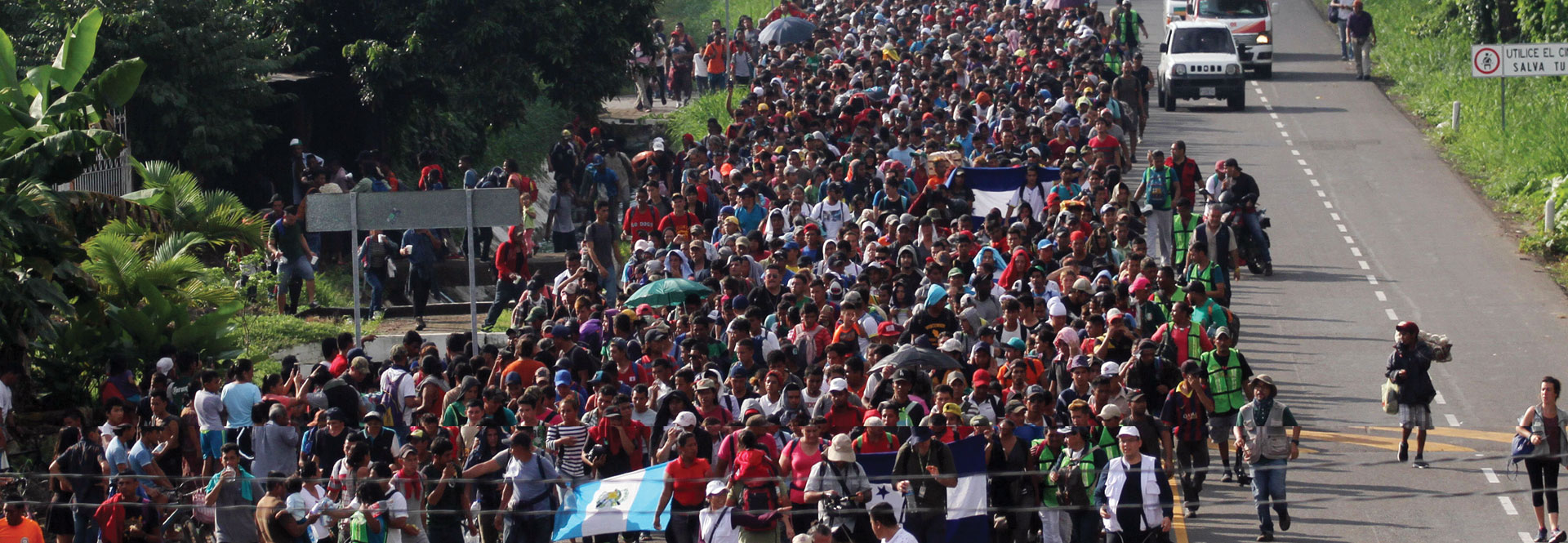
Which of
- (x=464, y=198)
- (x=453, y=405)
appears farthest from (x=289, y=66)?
(x=453, y=405)

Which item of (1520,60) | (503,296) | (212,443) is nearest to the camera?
(212,443)

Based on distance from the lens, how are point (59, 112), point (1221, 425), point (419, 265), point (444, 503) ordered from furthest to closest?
point (419, 265) < point (59, 112) < point (1221, 425) < point (444, 503)

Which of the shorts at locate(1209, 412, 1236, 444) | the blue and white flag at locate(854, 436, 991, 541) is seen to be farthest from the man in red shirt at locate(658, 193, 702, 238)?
the blue and white flag at locate(854, 436, 991, 541)

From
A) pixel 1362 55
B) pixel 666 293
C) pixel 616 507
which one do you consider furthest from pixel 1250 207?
pixel 1362 55

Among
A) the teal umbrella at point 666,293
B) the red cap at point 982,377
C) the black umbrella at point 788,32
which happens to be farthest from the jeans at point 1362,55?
the red cap at point 982,377

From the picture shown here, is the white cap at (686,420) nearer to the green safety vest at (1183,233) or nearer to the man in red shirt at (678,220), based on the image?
the man in red shirt at (678,220)

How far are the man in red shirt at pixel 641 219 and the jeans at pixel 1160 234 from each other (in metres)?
5.50

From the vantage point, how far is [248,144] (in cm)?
2647

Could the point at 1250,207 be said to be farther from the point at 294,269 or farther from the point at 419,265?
the point at 294,269

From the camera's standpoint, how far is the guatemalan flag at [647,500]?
43.2 feet

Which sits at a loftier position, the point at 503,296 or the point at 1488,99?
the point at 1488,99

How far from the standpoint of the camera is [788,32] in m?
37.3

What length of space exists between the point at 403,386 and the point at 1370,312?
38.0ft

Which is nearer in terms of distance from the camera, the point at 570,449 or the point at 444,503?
the point at 444,503
